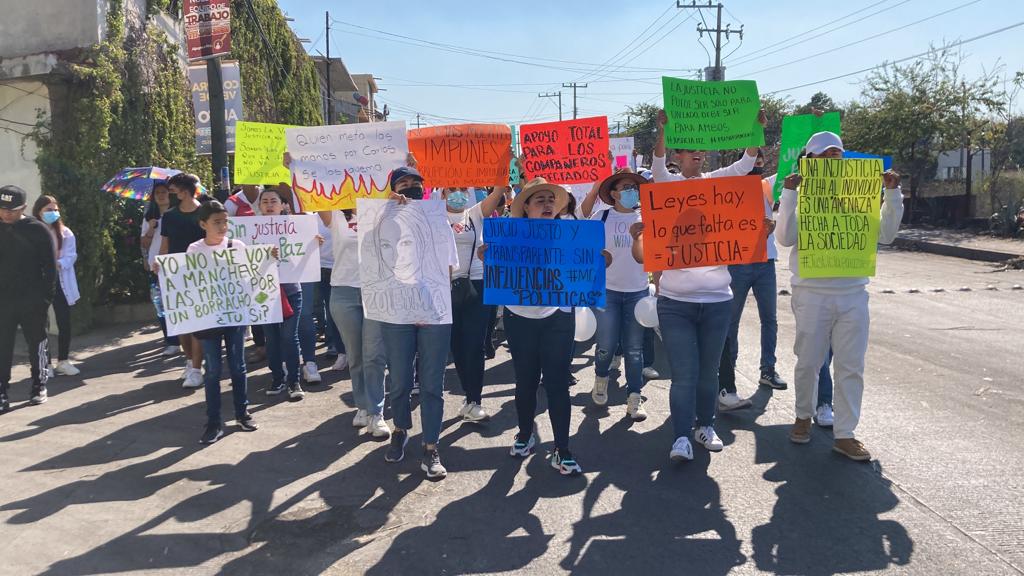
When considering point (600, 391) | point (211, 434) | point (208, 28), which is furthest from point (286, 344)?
point (208, 28)

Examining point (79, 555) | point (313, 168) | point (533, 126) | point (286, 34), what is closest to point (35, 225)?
point (313, 168)

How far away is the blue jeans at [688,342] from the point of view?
17.0 ft

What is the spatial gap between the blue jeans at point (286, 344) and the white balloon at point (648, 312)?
3211 millimetres

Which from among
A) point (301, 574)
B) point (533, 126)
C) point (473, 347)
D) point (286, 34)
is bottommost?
point (301, 574)

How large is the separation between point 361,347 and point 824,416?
3.67 metres

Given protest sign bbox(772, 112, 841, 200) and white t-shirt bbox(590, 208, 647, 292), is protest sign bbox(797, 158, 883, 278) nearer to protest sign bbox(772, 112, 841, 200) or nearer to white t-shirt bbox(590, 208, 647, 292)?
protest sign bbox(772, 112, 841, 200)

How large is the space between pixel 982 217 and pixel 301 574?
87.9ft

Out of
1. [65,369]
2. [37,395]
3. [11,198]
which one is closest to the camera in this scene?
[11,198]

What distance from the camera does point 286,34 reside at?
23.6m

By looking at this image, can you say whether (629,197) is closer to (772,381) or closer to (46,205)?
(772,381)

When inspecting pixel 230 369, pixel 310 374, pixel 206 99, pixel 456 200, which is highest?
pixel 206 99

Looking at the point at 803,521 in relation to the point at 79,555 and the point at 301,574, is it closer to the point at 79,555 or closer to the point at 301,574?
the point at 301,574

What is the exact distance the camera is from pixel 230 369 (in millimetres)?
6059

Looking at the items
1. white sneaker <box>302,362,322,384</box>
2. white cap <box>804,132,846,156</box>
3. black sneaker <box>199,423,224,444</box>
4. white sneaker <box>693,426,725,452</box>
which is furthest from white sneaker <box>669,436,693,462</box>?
white sneaker <box>302,362,322,384</box>
